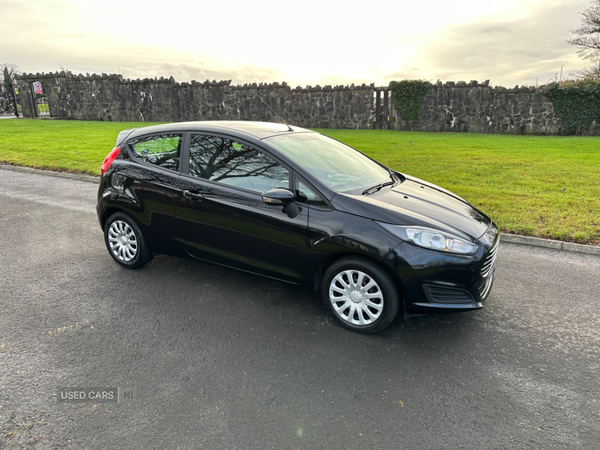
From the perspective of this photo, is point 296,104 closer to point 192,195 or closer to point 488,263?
point 192,195

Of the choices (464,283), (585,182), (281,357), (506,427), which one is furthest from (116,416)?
(585,182)

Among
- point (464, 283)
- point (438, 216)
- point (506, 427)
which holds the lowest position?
point (506, 427)

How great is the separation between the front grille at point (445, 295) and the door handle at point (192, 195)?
7.28 feet

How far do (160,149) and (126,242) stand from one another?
1141 mm

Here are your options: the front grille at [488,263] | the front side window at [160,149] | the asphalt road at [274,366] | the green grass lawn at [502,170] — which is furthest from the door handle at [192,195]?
the green grass lawn at [502,170]

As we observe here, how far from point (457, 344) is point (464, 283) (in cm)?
53

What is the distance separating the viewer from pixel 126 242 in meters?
4.69

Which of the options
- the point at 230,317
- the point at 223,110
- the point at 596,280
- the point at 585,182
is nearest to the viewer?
the point at 230,317

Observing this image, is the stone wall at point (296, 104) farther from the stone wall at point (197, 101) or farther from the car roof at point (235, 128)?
the car roof at point (235, 128)

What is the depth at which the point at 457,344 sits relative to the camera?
339 centimetres

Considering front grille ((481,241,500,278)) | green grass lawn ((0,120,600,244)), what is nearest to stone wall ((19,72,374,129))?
green grass lawn ((0,120,600,244))

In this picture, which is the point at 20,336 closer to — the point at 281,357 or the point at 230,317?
the point at 230,317

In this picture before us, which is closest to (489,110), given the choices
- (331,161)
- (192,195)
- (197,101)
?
(197,101)

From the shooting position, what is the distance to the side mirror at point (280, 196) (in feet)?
11.4
